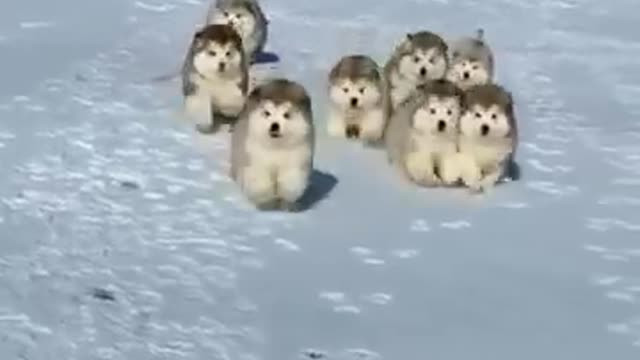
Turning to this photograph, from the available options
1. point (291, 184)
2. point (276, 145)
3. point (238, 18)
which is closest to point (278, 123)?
point (276, 145)

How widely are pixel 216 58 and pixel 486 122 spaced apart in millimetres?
1238

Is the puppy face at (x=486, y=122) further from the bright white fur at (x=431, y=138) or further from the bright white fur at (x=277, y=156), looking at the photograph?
the bright white fur at (x=277, y=156)

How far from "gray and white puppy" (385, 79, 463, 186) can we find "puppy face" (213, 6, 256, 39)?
149cm

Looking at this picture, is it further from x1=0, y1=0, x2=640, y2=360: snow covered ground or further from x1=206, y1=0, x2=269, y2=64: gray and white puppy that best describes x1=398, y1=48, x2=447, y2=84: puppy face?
x1=206, y1=0, x2=269, y2=64: gray and white puppy

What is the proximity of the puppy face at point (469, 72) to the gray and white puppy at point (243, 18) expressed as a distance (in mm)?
1192

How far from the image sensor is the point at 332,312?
573 cm

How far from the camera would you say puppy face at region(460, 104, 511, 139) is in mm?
6719

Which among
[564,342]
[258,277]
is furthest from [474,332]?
[258,277]

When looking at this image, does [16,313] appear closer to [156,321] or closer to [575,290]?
[156,321]

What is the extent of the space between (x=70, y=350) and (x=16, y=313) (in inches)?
13.1

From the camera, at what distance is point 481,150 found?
6.82 metres

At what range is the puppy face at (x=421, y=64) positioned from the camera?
7383 mm

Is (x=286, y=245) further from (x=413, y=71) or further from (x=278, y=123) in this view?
(x=413, y=71)

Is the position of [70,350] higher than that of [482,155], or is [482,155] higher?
[482,155]
